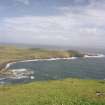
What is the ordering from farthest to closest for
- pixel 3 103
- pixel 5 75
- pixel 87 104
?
pixel 5 75 < pixel 3 103 < pixel 87 104

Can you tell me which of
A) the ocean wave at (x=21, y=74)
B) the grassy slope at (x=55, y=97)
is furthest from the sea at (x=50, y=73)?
the grassy slope at (x=55, y=97)

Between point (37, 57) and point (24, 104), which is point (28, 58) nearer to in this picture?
point (37, 57)

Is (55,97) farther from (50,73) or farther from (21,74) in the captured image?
(50,73)

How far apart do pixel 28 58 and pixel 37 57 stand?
9.79m

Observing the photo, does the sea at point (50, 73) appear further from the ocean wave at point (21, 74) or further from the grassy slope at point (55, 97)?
the grassy slope at point (55, 97)

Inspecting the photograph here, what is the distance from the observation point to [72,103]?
1083 inches

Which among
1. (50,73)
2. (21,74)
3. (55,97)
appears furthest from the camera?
(50,73)

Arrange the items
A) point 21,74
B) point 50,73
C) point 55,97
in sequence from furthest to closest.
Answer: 1. point 50,73
2. point 21,74
3. point 55,97

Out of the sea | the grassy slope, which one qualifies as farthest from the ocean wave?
the grassy slope

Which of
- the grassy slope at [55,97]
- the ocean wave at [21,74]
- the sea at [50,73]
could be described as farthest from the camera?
the ocean wave at [21,74]

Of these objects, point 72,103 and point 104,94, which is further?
point 104,94

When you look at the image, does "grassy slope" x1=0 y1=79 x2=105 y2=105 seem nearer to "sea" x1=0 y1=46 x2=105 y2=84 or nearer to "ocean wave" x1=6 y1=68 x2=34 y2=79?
"sea" x1=0 y1=46 x2=105 y2=84

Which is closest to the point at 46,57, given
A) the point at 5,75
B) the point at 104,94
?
the point at 5,75

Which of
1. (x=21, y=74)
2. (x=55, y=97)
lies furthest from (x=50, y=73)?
(x=55, y=97)
